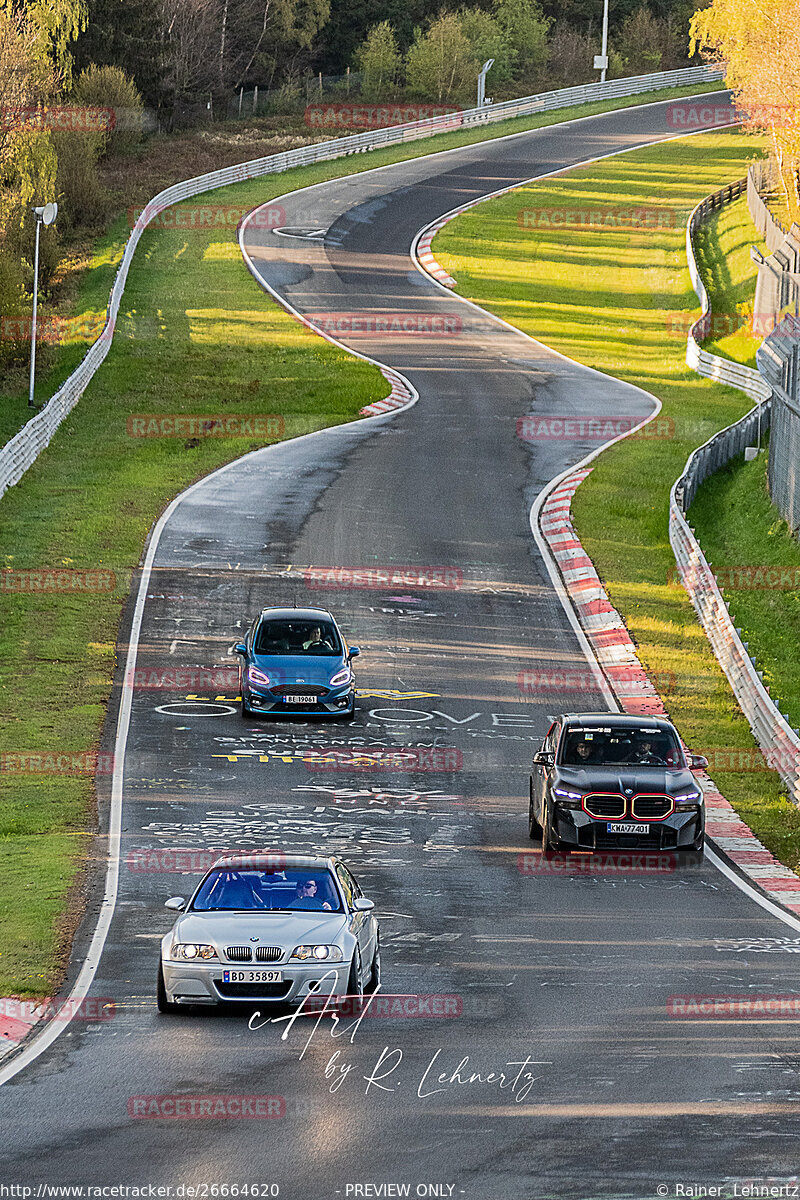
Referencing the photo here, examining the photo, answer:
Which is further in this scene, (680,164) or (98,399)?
(680,164)

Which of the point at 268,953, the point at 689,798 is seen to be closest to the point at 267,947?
the point at 268,953

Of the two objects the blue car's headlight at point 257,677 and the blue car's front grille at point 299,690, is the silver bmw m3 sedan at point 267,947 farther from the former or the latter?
the blue car's headlight at point 257,677

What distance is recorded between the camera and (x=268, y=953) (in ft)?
43.0

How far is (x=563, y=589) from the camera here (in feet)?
111

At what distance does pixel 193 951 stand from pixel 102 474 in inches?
1227

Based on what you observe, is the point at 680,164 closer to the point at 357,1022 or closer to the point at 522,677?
the point at 522,677

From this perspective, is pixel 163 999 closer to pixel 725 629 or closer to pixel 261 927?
pixel 261 927

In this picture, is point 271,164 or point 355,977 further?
point 271,164

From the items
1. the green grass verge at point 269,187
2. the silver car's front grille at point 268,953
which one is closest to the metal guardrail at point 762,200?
the green grass verge at point 269,187

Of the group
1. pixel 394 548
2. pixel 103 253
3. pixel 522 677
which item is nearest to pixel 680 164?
pixel 103 253

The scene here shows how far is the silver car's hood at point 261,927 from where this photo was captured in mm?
13188

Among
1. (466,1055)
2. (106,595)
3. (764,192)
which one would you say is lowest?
(106,595)

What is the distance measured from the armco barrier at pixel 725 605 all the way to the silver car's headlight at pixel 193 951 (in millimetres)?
11642

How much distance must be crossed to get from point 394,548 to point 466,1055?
24291 mm
